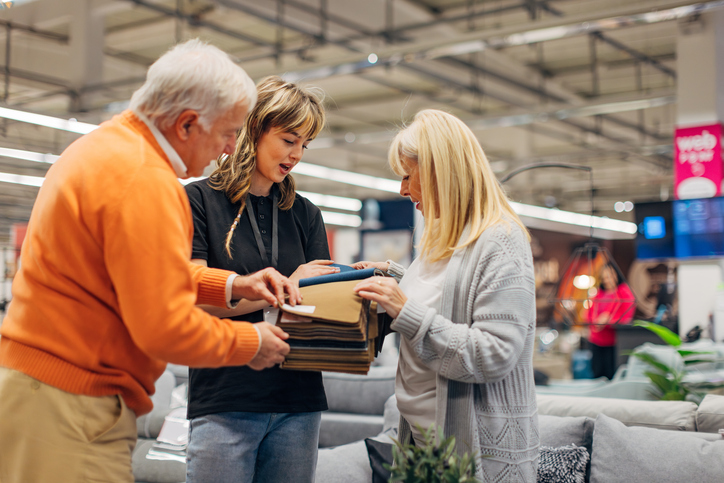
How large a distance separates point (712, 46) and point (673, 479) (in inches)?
275

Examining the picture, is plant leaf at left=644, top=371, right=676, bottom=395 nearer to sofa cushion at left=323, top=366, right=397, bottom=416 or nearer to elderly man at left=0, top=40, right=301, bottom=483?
sofa cushion at left=323, top=366, right=397, bottom=416

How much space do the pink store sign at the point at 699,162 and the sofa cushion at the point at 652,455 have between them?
576cm

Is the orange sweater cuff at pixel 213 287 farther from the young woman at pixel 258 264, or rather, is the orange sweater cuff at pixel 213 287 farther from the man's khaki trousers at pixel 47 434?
the man's khaki trousers at pixel 47 434

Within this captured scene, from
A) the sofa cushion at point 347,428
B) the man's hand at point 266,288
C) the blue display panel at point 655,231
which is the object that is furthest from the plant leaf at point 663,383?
the blue display panel at point 655,231

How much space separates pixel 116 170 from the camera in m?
1.24

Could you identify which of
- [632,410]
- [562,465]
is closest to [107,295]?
[562,465]

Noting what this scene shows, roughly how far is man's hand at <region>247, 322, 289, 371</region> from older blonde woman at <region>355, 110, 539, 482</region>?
26 centimetres

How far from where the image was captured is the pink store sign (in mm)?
7555

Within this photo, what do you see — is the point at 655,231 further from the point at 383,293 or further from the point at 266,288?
the point at 266,288

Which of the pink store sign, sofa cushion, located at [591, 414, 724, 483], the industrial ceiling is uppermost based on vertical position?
the industrial ceiling

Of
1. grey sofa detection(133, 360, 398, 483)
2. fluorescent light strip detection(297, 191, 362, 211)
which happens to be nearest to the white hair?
grey sofa detection(133, 360, 398, 483)

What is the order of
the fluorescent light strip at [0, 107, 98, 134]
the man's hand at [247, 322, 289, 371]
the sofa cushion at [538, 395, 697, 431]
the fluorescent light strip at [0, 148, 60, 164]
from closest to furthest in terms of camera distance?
1. the man's hand at [247, 322, 289, 371]
2. the sofa cushion at [538, 395, 697, 431]
3. the fluorescent light strip at [0, 107, 98, 134]
4. the fluorescent light strip at [0, 148, 60, 164]

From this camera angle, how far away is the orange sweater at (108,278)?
3.99ft

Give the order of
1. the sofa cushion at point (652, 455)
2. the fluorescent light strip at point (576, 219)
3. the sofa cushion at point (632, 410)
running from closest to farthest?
the sofa cushion at point (652, 455), the sofa cushion at point (632, 410), the fluorescent light strip at point (576, 219)
